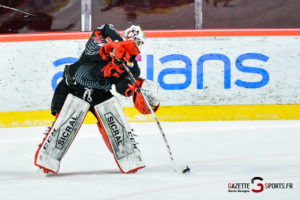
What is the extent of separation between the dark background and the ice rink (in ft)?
4.93

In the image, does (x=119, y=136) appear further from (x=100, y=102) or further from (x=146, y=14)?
(x=146, y=14)

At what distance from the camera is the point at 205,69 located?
7195 mm

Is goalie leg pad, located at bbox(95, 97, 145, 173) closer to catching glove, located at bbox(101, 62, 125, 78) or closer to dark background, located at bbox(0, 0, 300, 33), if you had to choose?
catching glove, located at bbox(101, 62, 125, 78)

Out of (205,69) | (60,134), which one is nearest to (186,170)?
(60,134)

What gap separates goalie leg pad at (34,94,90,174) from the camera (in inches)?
165

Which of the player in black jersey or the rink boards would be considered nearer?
the player in black jersey

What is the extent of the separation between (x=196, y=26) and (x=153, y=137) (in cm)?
203

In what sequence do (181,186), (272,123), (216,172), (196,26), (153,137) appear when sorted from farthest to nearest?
(196,26), (272,123), (153,137), (216,172), (181,186)

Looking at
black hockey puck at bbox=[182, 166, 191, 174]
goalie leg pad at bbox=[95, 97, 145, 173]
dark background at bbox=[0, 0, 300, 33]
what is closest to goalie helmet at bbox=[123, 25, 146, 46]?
goalie leg pad at bbox=[95, 97, 145, 173]

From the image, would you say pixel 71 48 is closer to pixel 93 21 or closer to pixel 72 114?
→ pixel 93 21

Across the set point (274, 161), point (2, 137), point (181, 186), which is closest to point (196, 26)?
point (2, 137)

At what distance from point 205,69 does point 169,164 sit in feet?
9.13

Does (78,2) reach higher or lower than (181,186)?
higher

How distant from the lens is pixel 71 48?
23.5ft
